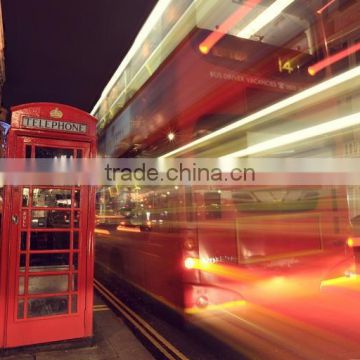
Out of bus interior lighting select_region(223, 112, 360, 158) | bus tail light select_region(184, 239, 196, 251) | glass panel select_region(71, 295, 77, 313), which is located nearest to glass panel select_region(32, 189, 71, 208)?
glass panel select_region(71, 295, 77, 313)

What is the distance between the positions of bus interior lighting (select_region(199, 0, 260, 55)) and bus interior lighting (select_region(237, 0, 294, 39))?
17cm

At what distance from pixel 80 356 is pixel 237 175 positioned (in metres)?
2.70

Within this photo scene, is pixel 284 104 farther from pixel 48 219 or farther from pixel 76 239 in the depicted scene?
pixel 48 219

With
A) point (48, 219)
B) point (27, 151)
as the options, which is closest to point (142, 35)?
point (27, 151)

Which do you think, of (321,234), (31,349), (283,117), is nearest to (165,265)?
(31,349)

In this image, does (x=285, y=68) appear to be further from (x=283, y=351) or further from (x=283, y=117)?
(x=283, y=351)

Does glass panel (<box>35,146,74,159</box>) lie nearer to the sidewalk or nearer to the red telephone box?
the red telephone box

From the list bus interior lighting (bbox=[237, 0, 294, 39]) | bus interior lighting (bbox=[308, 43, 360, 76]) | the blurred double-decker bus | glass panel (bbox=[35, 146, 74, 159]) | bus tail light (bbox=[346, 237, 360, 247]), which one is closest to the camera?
glass panel (bbox=[35, 146, 74, 159])

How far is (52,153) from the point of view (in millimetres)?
3900

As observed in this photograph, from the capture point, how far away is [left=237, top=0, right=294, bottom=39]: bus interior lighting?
492cm

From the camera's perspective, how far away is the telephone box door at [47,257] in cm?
363

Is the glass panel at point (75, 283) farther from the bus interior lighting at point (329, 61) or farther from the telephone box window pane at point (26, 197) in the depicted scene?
the bus interior lighting at point (329, 61)

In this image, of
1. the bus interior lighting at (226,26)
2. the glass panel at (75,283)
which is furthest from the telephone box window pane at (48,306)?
the bus interior lighting at (226,26)

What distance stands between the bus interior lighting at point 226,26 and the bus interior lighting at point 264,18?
0.55 ft
